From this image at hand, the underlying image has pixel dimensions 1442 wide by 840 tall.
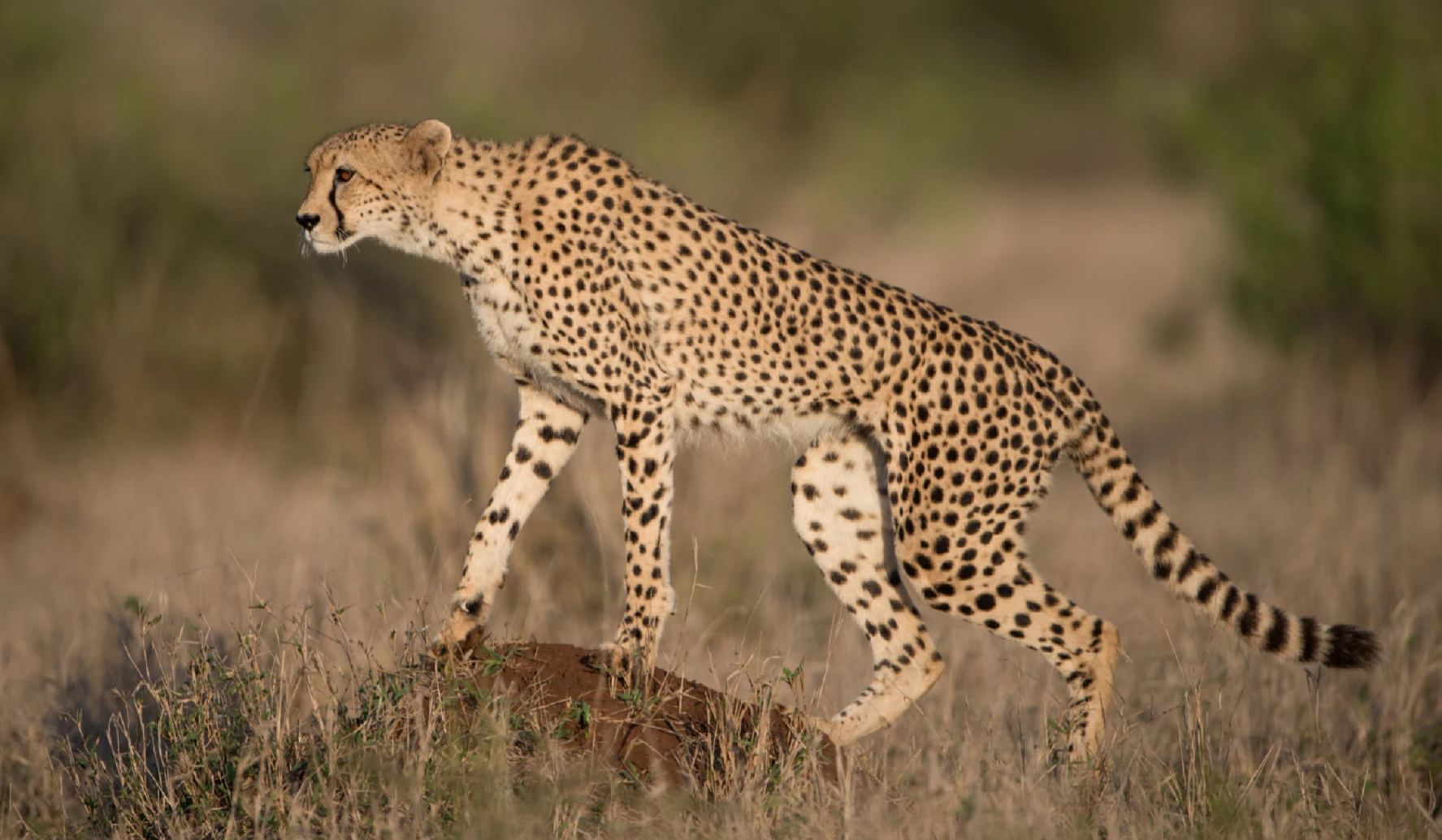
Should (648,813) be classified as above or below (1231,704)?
below

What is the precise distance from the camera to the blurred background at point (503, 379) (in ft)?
20.0

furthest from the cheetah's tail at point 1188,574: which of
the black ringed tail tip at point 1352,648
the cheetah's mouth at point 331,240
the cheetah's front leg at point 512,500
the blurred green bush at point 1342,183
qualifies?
the blurred green bush at point 1342,183

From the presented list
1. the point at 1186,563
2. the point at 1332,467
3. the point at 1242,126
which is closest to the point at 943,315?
Answer: the point at 1186,563

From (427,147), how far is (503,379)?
7.55ft

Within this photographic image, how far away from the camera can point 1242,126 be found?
980cm

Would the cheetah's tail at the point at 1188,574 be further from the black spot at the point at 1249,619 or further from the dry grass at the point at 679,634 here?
the dry grass at the point at 679,634

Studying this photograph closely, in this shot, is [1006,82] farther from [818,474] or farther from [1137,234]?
[818,474]

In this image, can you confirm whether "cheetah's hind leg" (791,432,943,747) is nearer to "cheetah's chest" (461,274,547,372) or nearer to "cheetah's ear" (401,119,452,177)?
"cheetah's chest" (461,274,547,372)

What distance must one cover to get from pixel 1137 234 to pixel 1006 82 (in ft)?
8.95

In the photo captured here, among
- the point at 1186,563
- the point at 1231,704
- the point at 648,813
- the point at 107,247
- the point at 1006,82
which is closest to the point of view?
the point at 648,813

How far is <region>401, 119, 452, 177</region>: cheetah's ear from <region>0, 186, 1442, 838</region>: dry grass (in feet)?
3.82

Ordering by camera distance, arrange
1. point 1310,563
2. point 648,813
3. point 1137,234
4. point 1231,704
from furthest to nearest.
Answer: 1. point 1137,234
2. point 1310,563
3. point 1231,704
4. point 648,813

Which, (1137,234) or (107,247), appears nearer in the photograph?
(107,247)

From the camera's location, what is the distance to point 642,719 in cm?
373
